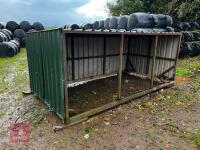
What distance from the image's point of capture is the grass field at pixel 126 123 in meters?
4.21

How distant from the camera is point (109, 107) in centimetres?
570

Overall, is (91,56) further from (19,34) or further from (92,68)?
(19,34)

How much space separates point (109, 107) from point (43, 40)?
8.66 ft

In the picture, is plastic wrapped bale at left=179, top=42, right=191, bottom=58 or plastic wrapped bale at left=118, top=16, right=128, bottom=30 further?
plastic wrapped bale at left=179, top=42, right=191, bottom=58

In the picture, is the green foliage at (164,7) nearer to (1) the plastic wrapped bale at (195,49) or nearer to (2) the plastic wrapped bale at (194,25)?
(2) the plastic wrapped bale at (194,25)

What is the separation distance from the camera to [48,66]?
16.5ft

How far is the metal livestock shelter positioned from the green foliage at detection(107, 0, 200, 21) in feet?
30.6

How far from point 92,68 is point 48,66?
3429 mm

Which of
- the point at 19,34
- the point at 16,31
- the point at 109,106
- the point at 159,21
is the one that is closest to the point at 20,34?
the point at 19,34

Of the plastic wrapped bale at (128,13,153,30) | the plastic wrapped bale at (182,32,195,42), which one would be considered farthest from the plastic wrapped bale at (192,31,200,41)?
the plastic wrapped bale at (128,13,153,30)

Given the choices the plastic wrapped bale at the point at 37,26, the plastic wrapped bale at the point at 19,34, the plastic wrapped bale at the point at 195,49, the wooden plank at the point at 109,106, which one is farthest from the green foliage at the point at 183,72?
the plastic wrapped bale at the point at 37,26

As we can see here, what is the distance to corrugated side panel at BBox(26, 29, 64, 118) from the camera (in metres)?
4.40

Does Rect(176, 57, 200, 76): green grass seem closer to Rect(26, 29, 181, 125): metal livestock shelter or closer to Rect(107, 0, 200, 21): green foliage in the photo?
Rect(26, 29, 181, 125): metal livestock shelter

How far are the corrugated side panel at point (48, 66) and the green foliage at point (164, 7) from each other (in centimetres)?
1409
